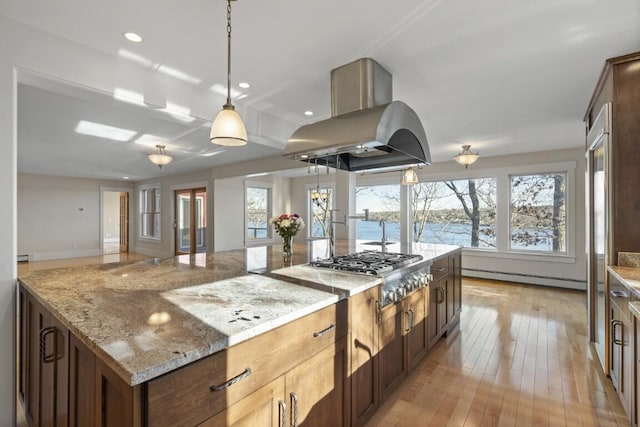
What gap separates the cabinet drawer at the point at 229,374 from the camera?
845 millimetres

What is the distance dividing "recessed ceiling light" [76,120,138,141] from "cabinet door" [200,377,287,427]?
4.26 metres

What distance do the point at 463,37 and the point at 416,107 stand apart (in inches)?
53.0

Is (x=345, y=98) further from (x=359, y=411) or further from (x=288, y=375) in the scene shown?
(x=359, y=411)

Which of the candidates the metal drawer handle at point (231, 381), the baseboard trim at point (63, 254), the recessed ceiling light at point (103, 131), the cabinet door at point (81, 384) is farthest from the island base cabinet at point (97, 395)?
the baseboard trim at point (63, 254)

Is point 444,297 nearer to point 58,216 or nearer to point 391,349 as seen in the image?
point 391,349

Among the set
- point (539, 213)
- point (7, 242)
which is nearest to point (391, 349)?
point (7, 242)

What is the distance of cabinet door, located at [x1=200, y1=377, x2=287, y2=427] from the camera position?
0.98 m

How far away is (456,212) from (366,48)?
206 inches

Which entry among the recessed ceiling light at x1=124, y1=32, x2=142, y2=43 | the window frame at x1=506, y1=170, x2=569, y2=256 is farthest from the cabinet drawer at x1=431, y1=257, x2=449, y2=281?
the window frame at x1=506, y1=170, x2=569, y2=256

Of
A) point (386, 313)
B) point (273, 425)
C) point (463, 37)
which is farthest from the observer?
point (463, 37)

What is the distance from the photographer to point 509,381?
7.80 feet

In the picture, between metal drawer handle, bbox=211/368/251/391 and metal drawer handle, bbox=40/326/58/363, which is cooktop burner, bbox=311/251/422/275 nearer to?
metal drawer handle, bbox=211/368/251/391

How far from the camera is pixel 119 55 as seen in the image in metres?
2.33

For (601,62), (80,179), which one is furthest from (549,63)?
(80,179)
